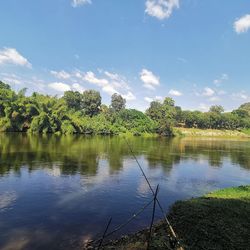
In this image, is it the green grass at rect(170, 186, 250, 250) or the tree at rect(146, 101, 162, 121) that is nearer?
the green grass at rect(170, 186, 250, 250)

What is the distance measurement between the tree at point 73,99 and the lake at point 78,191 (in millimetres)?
97054

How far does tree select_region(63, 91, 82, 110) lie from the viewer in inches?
5453

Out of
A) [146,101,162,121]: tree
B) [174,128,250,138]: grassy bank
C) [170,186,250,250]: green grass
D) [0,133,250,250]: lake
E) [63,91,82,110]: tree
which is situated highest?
[63,91,82,110]: tree

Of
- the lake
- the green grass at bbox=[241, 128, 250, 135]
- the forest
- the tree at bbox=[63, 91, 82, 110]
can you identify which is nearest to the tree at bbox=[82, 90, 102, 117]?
the forest

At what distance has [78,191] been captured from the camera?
23938 millimetres

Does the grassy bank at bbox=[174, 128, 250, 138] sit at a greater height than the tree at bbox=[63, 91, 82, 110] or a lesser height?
lesser

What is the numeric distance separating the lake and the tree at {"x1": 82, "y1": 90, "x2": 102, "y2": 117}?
9812cm

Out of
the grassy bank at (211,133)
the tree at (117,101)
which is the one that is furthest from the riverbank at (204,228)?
the tree at (117,101)

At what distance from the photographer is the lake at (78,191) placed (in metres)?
15.6

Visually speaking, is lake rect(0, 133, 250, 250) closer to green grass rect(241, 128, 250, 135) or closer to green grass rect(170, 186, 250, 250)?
green grass rect(170, 186, 250, 250)

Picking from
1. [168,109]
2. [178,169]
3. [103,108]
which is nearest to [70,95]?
[103,108]

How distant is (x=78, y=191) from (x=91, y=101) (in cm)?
11971

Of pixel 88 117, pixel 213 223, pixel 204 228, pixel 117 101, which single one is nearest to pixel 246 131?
pixel 117 101

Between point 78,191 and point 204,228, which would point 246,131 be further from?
point 204,228
